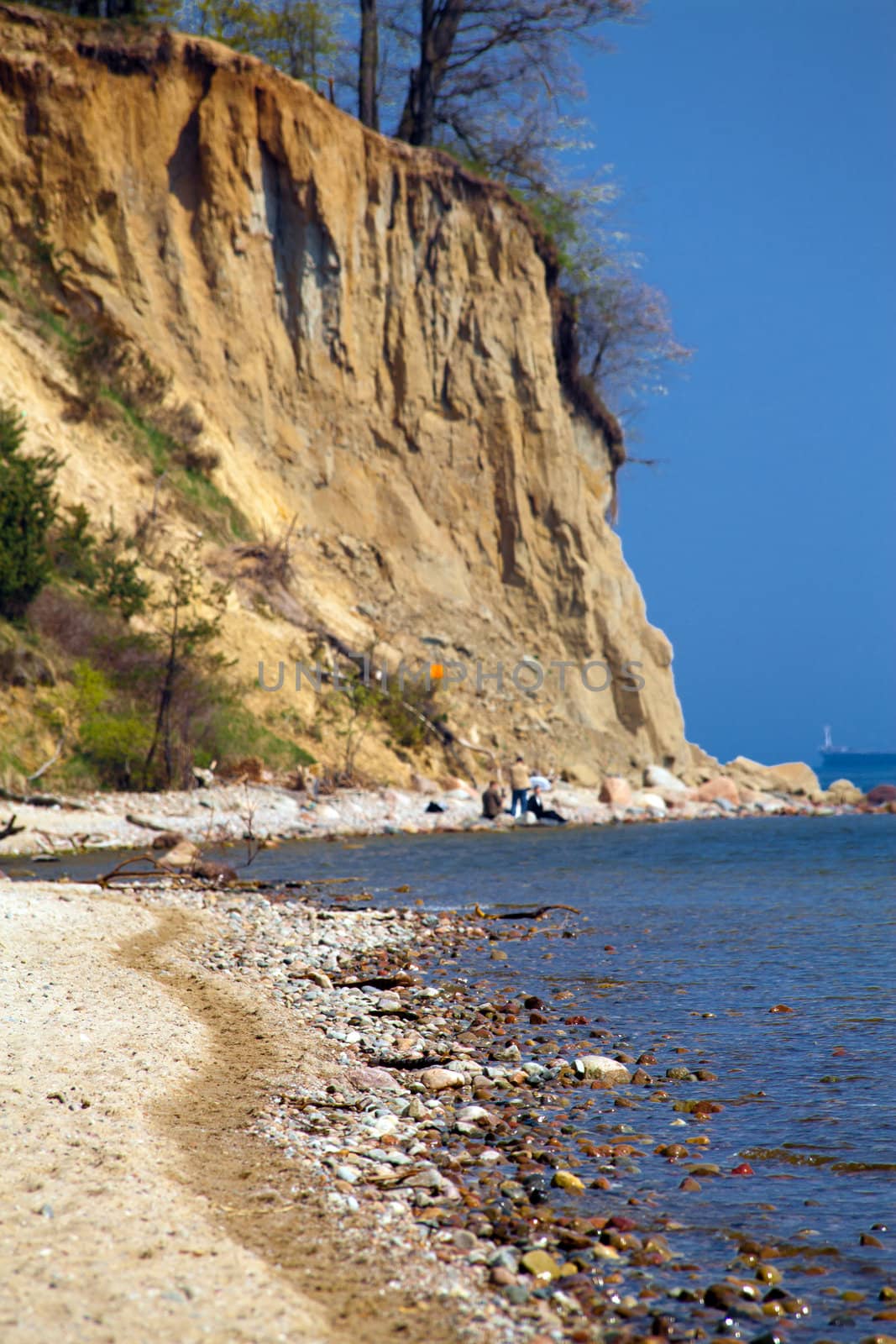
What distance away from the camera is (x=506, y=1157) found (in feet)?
16.3

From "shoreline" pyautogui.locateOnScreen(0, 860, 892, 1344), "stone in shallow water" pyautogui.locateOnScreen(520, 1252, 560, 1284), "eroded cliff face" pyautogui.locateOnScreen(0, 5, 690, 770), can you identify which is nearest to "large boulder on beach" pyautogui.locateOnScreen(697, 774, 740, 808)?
"eroded cliff face" pyautogui.locateOnScreen(0, 5, 690, 770)

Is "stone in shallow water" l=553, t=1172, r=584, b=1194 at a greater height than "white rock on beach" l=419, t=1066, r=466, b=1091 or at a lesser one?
lesser

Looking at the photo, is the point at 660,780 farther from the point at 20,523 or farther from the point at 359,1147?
the point at 359,1147

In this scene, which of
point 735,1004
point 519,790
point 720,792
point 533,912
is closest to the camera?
point 735,1004

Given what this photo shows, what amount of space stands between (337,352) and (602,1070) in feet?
90.3

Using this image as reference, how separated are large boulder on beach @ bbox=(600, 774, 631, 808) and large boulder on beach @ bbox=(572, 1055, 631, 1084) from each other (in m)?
23.5

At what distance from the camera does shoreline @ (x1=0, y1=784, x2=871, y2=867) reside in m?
17.3

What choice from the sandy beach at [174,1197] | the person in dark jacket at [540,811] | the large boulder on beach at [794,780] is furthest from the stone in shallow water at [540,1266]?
the large boulder on beach at [794,780]

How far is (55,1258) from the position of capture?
3.49m

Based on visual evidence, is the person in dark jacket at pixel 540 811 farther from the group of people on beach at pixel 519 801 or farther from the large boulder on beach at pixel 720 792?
the large boulder on beach at pixel 720 792

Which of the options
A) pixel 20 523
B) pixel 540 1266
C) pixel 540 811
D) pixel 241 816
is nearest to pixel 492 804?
pixel 540 811

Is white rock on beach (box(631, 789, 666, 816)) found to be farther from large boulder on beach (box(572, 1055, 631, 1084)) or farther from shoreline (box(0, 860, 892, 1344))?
large boulder on beach (box(572, 1055, 631, 1084))

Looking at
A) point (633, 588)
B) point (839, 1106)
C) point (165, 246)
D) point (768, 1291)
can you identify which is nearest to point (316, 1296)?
point (768, 1291)

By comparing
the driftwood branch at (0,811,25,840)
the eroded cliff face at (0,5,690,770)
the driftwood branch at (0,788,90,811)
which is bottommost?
the driftwood branch at (0,811,25,840)
